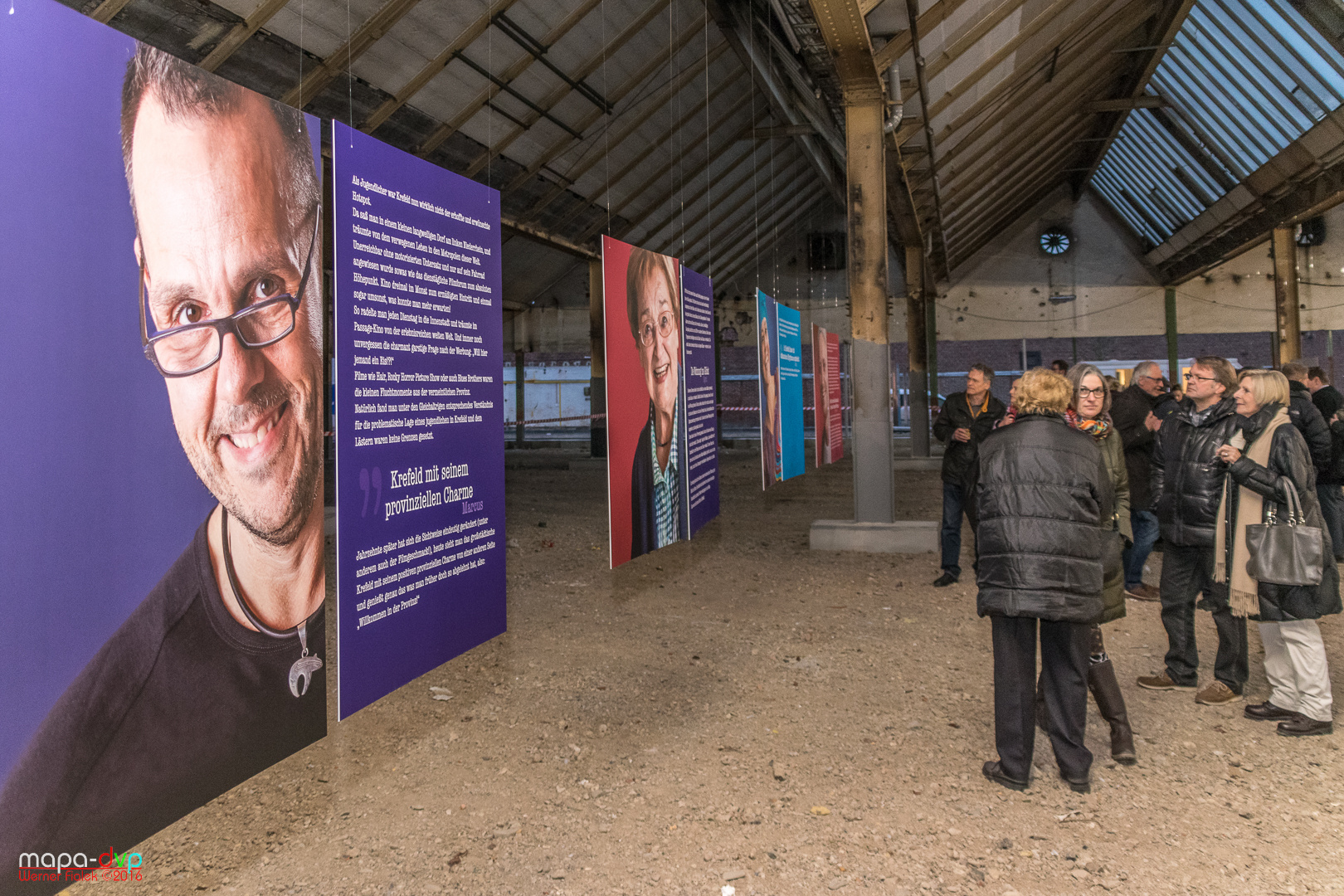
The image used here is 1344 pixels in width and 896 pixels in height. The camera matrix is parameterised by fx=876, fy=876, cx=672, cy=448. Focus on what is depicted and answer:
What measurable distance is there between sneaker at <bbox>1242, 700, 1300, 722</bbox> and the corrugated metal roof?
10.3 m

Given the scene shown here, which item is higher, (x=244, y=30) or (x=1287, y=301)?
(x=244, y=30)

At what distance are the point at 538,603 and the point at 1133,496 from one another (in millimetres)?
3875

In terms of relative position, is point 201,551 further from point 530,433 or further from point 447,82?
point 530,433

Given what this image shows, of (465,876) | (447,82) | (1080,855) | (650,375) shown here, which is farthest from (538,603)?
(447,82)

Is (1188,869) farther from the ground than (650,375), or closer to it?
closer to it

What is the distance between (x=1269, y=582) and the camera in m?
3.32

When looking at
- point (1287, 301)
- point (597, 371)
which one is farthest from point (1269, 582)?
point (597, 371)

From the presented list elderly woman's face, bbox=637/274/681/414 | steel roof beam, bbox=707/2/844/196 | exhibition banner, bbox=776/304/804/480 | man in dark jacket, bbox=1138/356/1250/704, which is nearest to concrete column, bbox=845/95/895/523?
exhibition banner, bbox=776/304/804/480

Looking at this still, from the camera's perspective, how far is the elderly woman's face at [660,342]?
17.4 ft

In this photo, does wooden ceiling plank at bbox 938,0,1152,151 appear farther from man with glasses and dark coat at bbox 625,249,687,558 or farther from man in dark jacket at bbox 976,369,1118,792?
man in dark jacket at bbox 976,369,1118,792

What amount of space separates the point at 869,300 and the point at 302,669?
5726 millimetres

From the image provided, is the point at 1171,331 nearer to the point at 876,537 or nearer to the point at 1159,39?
the point at 1159,39

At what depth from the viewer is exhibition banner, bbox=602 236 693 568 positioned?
4820 mm

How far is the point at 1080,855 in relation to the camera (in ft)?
8.34
